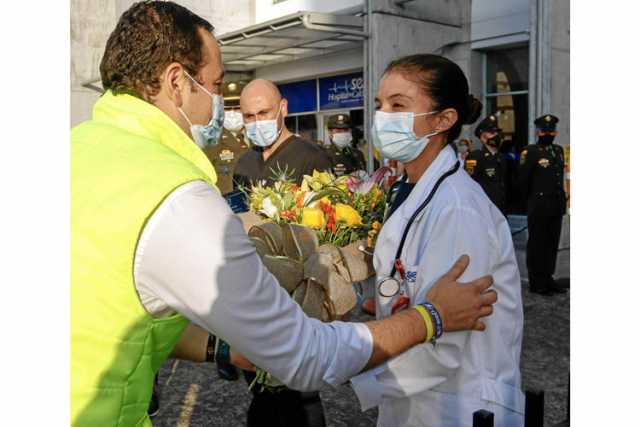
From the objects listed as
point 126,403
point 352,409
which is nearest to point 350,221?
point 126,403

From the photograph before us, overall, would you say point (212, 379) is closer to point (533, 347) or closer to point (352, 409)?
point (352, 409)

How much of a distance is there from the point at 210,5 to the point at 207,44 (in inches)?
693

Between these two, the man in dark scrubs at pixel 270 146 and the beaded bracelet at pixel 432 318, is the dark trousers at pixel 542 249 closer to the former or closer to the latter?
the man in dark scrubs at pixel 270 146

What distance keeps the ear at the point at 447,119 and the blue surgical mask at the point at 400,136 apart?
1.1 inches

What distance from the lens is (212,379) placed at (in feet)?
16.1

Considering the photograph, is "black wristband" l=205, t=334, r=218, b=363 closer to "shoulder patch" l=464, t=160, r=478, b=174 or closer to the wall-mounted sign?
"shoulder patch" l=464, t=160, r=478, b=174

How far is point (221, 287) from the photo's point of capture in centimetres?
131

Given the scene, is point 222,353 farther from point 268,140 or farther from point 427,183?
point 268,140

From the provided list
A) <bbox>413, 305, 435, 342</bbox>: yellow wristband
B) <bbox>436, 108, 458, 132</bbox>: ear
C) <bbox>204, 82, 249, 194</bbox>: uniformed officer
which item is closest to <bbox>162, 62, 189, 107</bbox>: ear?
<bbox>413, 305, 435, 342</bbox>: yellow wristband

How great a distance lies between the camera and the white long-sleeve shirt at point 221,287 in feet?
4.16

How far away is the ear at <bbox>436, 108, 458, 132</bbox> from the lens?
229 cm

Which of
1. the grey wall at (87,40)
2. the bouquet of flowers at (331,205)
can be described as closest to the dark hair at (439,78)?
the bouquet of flowers at (331,205)

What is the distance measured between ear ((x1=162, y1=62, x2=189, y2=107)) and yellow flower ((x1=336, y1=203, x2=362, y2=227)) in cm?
73
